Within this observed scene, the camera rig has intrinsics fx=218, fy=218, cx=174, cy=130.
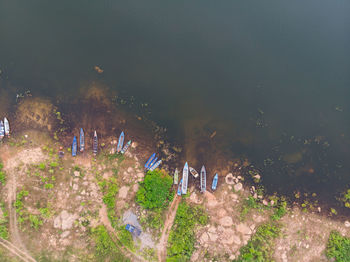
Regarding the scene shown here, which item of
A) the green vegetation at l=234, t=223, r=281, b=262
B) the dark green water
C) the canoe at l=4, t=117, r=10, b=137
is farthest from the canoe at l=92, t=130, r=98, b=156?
the green vegetation at l=234, t=223, r=281, b=262

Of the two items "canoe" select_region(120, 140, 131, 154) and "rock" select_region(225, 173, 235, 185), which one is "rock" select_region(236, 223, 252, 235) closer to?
"rock" select_region(225, 173, 235, 185)

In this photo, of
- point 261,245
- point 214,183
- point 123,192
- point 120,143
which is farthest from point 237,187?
point 120,143

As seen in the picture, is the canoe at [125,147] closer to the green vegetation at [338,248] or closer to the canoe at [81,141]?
the canoe at [81,141]

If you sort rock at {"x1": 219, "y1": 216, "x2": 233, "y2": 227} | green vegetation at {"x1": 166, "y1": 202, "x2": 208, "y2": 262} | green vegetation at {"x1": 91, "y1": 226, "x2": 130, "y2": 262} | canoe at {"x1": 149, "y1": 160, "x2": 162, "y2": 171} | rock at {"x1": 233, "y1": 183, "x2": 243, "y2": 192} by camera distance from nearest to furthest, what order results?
green vegetation at {"x1": 91, "y1": 226, "x2": 130, "y2": 262} < green vegetation at {"x1": 166, "y1": 202, "x2": 208, "y2": 262} < rock at {"x1": 219, "y1": 216, "x2": 233, "y2": 227} < canoe at {"x1": 149, "y1": 160, "x2": 162, "y2": 171} < rock at {"x1": 233, "y1": 183, "x2": 243, "y2": 192}

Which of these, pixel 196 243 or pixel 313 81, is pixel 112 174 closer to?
pixel 196 243

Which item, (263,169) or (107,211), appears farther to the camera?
(263,169)

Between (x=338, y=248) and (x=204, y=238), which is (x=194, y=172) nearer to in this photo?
(x=204, y=238)

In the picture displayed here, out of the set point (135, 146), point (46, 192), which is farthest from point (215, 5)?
point (46, 192)

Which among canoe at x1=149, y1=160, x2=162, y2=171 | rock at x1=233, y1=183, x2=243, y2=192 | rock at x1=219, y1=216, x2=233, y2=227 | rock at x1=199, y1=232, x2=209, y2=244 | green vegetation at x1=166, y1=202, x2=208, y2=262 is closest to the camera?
green vegetation at x1=166, y1=202, x2=208, y2=262
